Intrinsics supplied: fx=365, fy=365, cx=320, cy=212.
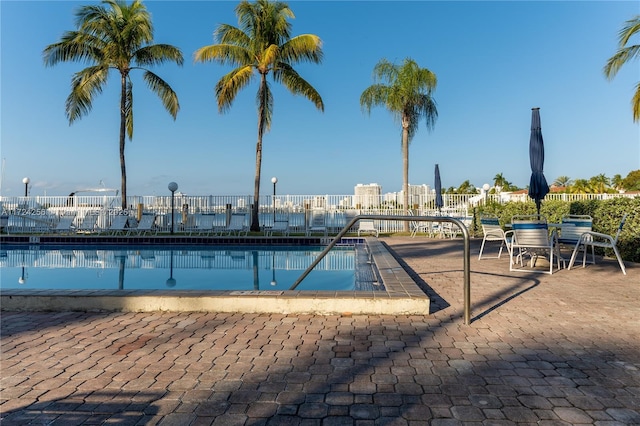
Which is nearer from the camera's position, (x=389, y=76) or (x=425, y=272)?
(x=425, y=272)

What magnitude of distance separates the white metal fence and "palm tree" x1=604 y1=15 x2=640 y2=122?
5.16m

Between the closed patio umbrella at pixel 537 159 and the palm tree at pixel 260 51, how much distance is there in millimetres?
9554

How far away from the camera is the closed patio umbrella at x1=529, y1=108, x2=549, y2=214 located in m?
7.04

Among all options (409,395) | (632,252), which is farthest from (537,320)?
(632,252)

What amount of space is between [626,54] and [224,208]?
51.2 feet

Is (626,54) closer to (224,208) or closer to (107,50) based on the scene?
(224,208)

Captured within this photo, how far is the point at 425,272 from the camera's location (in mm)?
5801

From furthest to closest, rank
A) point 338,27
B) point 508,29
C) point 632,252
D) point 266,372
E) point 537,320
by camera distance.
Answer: point 338,27, point 508,29, point 632,252, point 537,320, point 266,372

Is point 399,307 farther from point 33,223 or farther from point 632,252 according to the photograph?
point 33,223

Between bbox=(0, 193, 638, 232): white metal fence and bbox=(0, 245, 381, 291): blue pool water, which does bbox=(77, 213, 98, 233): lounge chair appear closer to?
bbox=(0, 193, 638, 232): white metal fence

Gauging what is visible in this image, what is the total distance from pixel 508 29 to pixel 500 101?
5699mm

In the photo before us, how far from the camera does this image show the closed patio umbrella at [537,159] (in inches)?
277

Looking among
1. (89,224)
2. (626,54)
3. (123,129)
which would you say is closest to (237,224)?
(89,224)

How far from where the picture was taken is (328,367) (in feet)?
7.48
